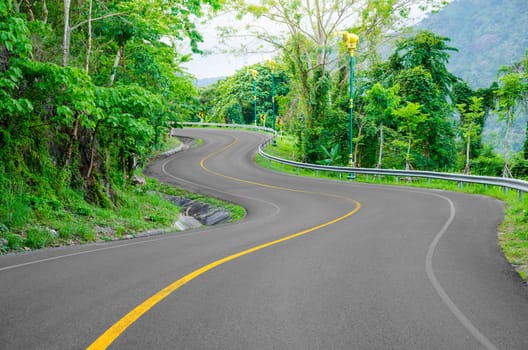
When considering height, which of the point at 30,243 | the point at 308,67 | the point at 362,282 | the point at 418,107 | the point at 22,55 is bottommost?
the point at 30,243

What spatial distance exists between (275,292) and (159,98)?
10.8m

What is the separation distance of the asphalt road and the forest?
3.79m

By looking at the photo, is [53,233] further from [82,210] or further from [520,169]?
[520,169]

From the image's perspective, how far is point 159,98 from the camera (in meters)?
15.2

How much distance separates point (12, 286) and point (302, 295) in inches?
142

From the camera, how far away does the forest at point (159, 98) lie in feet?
36.9

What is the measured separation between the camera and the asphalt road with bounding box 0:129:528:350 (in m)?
4.25

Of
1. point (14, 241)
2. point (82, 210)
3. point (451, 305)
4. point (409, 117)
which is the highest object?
point (409, 117)

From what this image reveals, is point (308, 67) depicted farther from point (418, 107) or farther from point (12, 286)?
point (12, 286)

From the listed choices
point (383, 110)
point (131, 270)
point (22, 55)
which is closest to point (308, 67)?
point (383, 110)

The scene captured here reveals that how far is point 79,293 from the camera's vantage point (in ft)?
18.3

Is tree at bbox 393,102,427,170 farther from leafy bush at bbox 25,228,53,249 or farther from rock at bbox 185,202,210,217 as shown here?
leafy bush at bbox 25,228,53,249

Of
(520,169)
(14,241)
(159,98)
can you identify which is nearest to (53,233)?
(14,241)

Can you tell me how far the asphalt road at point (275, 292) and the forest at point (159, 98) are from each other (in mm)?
3790
